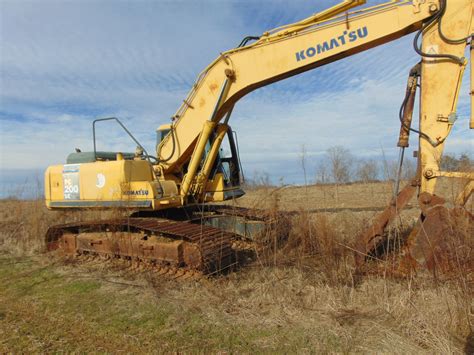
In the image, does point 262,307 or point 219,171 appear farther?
point 219,171

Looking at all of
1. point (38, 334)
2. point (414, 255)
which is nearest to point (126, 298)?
point (38, 334)

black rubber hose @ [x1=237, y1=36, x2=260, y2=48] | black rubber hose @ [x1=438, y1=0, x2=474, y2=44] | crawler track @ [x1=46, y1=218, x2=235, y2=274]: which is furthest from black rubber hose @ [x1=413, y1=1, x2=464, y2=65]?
crawler track @ [x1=46, y1=218, x2=235, y2=274]

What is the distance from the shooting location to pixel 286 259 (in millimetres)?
5910

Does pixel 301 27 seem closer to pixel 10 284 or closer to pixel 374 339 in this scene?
pixel 374 339

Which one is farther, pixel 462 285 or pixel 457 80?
pixel 457 80

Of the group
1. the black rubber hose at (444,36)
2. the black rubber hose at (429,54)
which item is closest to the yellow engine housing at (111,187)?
Result: the black rubber hose at (429,54)

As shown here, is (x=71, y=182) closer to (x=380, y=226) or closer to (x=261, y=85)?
(x=261, y=85)

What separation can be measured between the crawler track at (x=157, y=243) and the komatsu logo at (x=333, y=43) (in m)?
3.27

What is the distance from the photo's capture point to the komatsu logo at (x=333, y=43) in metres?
5.55

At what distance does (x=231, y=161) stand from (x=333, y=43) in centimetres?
339

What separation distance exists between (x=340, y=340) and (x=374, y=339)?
31 centimetres

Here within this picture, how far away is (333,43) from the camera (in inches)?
227

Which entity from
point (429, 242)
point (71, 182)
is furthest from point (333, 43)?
point (71, 182)

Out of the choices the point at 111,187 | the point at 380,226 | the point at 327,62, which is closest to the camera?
the point at 380,226
